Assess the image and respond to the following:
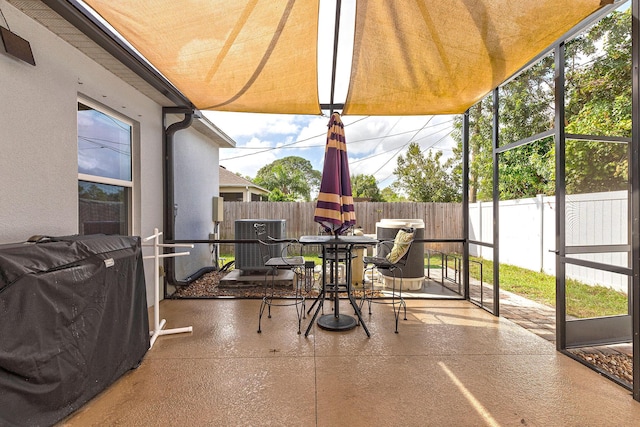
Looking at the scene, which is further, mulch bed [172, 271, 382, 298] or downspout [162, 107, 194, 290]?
mulch bed [172, 271, 382, 298]

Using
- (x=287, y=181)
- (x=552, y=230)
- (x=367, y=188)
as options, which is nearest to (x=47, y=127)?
(x=552, y=230)

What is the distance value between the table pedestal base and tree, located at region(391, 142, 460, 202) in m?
12.7

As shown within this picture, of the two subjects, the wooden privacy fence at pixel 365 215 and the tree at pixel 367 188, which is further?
the tree at pixel 367 188

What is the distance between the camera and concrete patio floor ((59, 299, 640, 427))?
74.0 inches

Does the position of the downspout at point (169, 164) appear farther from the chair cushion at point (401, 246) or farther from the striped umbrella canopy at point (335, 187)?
the chair cushion at point (401, 246)

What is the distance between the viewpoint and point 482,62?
295 centimetres

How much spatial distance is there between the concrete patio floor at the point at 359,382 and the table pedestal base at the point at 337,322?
10cm

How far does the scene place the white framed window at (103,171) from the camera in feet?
9.83

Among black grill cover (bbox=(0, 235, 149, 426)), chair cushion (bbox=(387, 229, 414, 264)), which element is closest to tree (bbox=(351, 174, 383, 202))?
chair cushion (bbox=(387, 229, 414, 264))

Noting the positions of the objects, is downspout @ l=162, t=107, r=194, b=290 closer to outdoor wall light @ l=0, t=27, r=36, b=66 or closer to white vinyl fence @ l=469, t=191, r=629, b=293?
outdoor wall light @ l=0, t=27, r=36, b=66

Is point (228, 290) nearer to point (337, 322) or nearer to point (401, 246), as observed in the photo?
point (337, 322)

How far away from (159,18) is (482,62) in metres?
2.86

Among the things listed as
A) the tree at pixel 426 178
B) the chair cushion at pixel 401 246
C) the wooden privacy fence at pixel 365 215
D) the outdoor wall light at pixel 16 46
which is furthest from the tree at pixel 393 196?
the outdoor wall light at pixel 16 46

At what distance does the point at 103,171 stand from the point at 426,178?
14.6m
